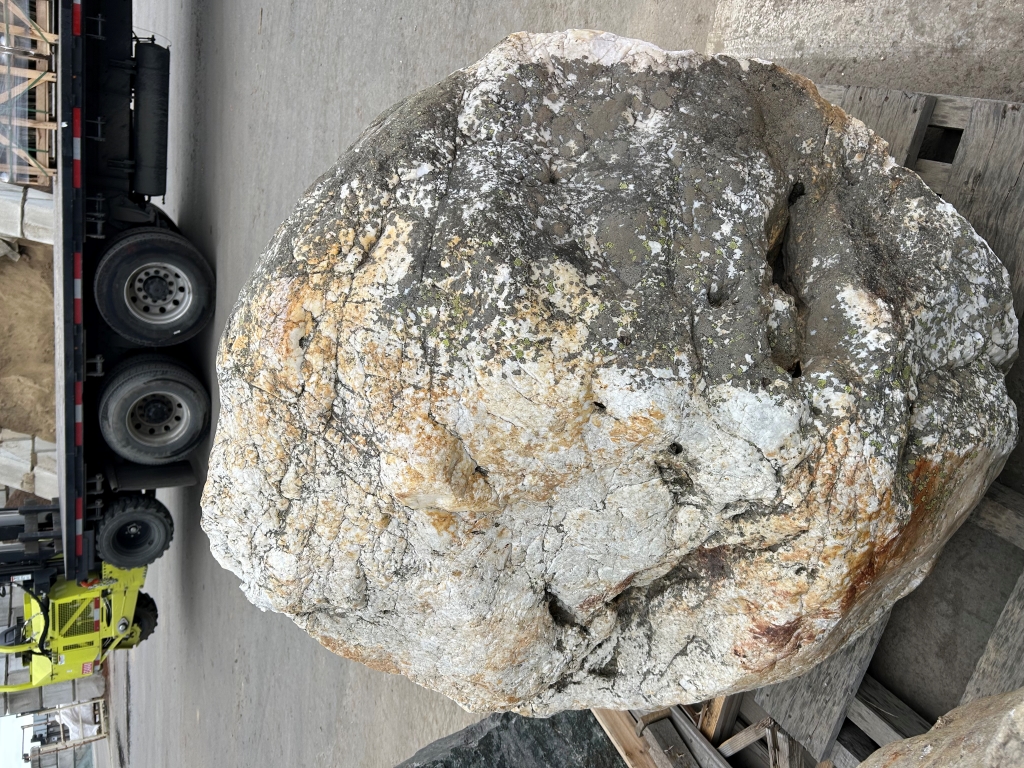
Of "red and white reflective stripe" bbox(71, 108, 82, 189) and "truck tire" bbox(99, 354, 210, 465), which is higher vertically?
"red and white reflective stripe" bbox(71, 108, 82, 189)

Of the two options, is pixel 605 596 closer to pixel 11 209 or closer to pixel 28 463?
pixel 11 209

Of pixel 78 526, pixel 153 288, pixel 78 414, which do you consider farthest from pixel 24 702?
pixel 153 288

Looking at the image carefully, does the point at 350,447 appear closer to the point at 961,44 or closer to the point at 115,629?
the point at 961,44

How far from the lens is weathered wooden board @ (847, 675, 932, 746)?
2219 millimetres

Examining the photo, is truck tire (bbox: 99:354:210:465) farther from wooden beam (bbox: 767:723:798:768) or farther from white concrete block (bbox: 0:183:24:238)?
wooden beam (bbox: 767:723:798:768)

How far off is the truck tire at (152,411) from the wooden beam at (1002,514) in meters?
4.34

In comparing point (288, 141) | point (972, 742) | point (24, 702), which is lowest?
point (24, 702)

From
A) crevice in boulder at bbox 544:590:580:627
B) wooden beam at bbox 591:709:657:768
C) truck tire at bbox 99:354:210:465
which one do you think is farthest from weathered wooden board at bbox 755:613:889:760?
truck tire at bbox 99:354:210:465

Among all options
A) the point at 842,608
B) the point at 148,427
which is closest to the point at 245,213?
the point at 148,427

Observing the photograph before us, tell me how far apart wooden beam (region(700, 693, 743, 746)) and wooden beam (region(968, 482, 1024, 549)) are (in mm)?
1120

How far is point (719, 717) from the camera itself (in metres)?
2.82

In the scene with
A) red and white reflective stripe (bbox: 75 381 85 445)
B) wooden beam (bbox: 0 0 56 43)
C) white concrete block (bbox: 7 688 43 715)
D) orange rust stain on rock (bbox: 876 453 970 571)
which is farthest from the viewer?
white concrete block (bbox: 7 688 43 715)

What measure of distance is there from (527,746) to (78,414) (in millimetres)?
2983

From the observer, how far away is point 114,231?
4809mm
